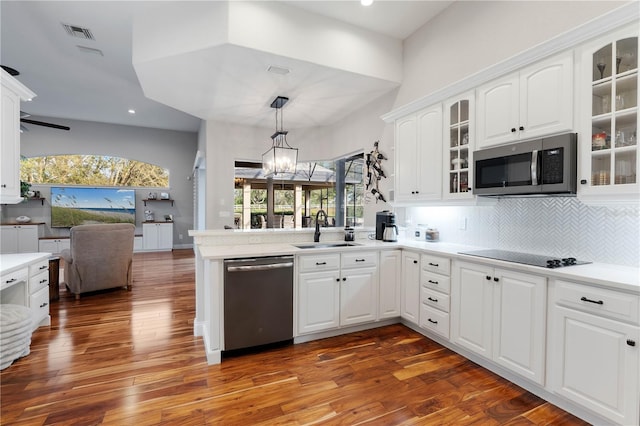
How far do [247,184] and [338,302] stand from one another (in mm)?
6811

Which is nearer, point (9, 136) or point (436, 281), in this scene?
point (436, 281)

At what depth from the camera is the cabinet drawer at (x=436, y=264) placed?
8.83 ft

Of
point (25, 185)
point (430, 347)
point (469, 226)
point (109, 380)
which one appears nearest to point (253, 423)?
point (109, 380)

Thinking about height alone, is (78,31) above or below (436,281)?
above

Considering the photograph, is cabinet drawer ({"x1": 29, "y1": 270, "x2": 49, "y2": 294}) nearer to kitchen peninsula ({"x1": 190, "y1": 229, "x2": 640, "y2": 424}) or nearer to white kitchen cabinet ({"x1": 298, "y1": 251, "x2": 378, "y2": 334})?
kitchen peninsula ({"x1": 190, "y1": 229, "x2": 640, "y2": 424})

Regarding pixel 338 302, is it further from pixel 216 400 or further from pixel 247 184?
pixel 247 184

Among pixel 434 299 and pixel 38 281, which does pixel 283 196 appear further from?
pixel 434 299

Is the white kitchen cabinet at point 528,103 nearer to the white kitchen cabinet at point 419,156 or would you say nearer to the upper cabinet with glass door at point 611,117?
the upper cabinet with glass door at point 611,117

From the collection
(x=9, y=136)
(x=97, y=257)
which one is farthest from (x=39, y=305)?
(x=9, y=136)

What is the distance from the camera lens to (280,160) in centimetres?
426

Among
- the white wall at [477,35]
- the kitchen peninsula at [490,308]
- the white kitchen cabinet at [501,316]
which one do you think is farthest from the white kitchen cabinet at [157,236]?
the white kitchen cabinet at [501,316]

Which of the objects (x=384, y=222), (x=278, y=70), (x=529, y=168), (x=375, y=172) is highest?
(x=278, y=70)

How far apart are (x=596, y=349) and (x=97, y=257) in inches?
215

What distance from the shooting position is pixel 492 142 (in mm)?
2543
